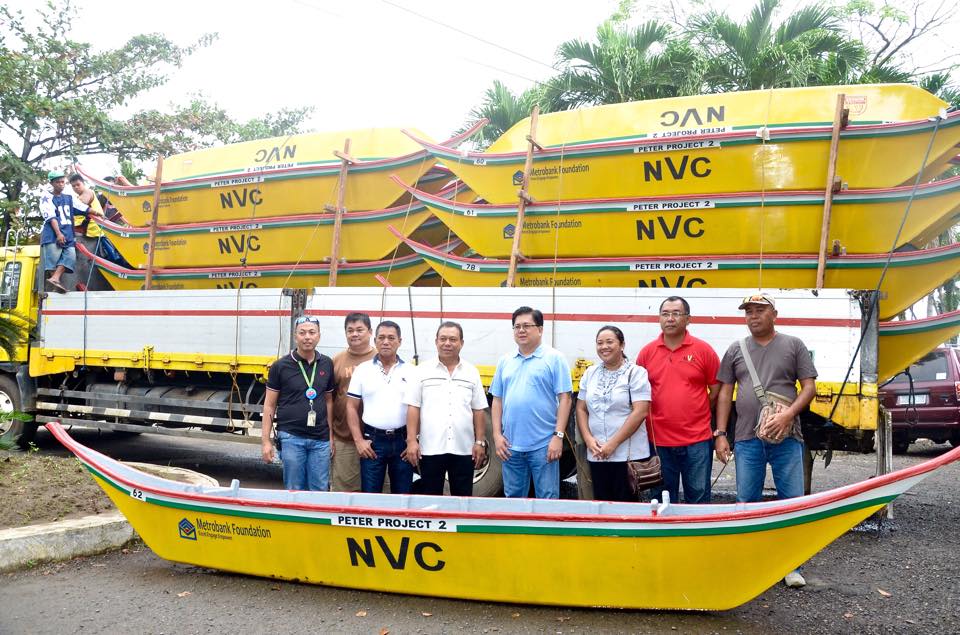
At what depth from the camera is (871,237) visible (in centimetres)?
606

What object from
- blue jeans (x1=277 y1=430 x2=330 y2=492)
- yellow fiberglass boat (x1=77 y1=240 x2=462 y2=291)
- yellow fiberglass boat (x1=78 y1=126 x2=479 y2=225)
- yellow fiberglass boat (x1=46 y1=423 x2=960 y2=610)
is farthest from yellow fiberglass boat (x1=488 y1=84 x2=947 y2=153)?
yellow fiberglass boat (x1=46 y1=423 x2=960 y2=610)

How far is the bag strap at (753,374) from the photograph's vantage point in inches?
175

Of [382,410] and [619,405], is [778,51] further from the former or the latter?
[382,410]

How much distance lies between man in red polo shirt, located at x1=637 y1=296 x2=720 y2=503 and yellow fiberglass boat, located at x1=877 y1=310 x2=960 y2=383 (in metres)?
1.79

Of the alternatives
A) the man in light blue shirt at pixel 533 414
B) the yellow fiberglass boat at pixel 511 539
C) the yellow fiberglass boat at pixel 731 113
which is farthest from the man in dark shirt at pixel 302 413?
the yellow fiberglass boat at pixel 731 113

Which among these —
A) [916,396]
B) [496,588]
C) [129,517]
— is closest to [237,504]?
[129,517]

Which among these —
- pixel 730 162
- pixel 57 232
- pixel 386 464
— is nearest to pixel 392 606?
pixel 386 464

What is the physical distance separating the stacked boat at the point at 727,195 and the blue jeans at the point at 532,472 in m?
2.49

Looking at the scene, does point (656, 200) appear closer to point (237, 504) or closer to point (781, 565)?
point (781, 565)

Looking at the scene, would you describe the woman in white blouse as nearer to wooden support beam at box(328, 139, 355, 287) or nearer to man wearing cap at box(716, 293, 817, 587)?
man wearing cap at box(716, 293, 817, 587)

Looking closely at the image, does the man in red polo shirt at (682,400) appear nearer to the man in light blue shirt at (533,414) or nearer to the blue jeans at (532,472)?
the man in light blue shirt at (533,414)

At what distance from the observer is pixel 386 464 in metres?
4.93

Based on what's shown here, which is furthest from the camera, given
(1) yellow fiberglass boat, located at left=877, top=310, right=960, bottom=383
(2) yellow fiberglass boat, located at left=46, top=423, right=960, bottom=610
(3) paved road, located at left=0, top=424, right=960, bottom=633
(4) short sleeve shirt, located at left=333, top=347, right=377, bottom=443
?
(1) yellow fiberglass boat, located at left=877, top=310, right=960, bottom=383

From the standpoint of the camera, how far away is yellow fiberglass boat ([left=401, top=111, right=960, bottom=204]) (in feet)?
19.6
